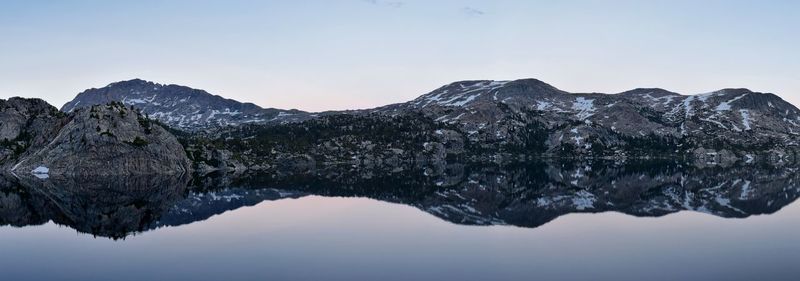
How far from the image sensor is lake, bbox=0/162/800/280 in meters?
47.9

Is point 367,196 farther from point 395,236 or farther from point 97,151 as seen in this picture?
point 97,151

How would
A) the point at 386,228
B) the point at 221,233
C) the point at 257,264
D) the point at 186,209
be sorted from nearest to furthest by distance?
the point at 257,264, the point at 221,233, the point at 386,228, the point at 186,209

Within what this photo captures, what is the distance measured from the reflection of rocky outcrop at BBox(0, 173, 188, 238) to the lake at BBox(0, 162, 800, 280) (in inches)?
15.9

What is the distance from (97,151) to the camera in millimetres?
184000

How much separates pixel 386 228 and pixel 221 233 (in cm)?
1927

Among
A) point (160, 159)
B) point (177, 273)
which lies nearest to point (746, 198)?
point (177, 273)

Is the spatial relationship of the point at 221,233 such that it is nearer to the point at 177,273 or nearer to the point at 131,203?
the point at 177,273

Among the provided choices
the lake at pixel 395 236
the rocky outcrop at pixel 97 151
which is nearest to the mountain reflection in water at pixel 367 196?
the lake at pixel 395 236

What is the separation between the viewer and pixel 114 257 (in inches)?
2111

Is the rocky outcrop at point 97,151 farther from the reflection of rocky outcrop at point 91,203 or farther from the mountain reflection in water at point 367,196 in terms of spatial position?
the reflection of rocky outcrop at point 91,203

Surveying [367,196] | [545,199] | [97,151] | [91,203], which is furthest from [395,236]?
[97,151]

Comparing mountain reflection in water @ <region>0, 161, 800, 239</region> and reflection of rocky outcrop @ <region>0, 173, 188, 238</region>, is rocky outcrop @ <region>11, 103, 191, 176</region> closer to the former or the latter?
mountain reflection in water @ <region>0, 161, 800, 239</region>

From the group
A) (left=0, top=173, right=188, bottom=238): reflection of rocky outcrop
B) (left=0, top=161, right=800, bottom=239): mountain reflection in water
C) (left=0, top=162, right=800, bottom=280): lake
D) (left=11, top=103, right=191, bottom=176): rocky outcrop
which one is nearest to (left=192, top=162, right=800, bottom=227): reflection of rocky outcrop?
(left=0, top=161, right=800, bottom=239): mountain reflection in water

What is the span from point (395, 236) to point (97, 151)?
14697cm
